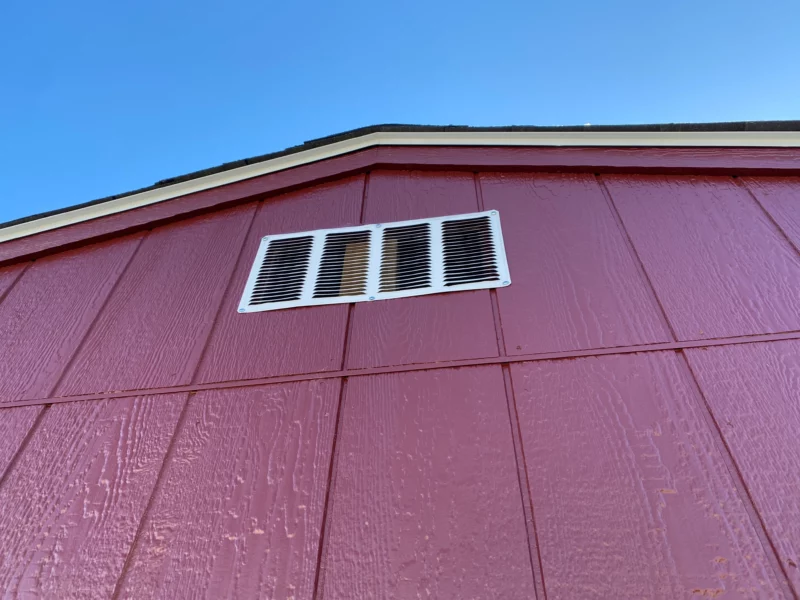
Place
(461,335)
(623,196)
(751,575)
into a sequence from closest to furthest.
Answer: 1. (751,575)
2. (461,335)
3. (623,196)

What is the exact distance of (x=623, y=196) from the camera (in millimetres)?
2068

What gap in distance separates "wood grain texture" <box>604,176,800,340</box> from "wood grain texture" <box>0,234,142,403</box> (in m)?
2.13

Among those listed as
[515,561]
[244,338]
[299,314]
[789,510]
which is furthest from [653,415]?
[244,338]

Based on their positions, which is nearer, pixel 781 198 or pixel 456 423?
pixel 456 423

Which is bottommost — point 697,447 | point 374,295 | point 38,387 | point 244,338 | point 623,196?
point 697,447

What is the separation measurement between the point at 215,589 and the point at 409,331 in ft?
2.86

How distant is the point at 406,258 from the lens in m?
1.96

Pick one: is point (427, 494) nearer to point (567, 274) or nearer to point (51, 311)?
point (567, 274)

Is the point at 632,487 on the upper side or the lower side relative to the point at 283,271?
lower

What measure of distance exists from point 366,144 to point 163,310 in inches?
48.2

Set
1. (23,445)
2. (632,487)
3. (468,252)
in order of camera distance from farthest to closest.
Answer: (468,252) < (23,445) < (632,487)

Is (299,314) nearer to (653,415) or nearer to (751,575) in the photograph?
(653,415)

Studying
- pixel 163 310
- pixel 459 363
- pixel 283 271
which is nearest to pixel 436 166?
pixel 283 271

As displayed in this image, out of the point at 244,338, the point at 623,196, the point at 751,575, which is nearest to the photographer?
the point at 751,575
